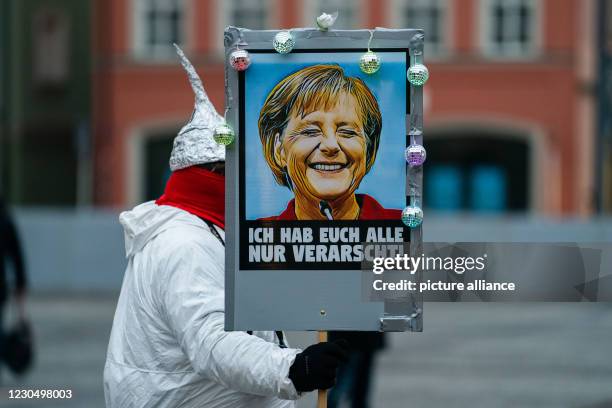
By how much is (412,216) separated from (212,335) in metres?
0.62

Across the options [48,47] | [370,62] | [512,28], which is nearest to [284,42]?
[370,62]

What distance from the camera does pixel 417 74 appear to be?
12.0 ft

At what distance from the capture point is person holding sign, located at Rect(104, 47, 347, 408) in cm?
364

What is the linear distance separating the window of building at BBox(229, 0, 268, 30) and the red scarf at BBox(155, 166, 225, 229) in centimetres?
2855

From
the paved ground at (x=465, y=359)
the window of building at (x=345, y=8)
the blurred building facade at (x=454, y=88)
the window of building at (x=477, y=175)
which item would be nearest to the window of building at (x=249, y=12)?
the blurred building facade at (x=454, y=88)

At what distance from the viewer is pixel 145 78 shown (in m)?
32.7

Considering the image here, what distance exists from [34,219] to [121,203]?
10128 mm

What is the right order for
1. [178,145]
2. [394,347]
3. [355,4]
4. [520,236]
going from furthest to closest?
1. [355,4]
2. [520,236]
3. [394,347]
4. [178,145]

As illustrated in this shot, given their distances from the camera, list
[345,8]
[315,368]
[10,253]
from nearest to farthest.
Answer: [315,368], [10,253], [345,8]

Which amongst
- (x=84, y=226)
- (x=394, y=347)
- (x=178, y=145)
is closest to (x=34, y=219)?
(x=84, y=226)

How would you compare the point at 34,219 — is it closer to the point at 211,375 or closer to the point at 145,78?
the point at 145,78

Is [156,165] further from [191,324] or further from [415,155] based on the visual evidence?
[415,155]

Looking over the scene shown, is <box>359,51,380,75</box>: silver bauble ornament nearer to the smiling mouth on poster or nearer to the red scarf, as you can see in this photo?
the smiling mouth on poster

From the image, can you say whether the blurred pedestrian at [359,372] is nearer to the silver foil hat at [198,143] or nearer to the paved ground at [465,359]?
the paved ground at [465,359]
